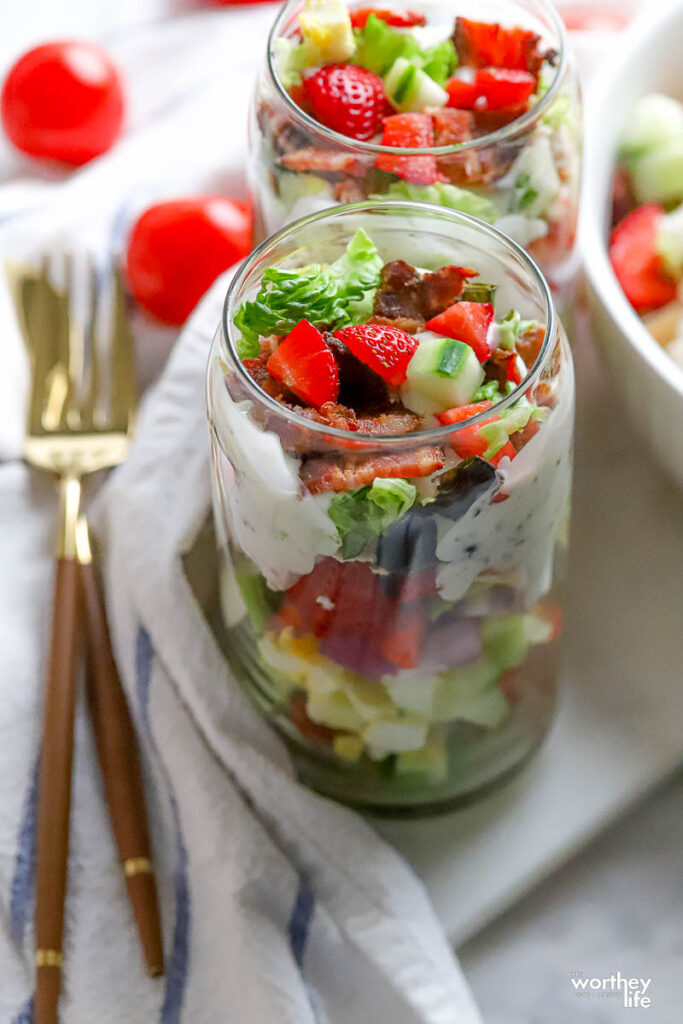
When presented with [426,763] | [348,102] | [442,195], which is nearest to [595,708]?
[426,763]

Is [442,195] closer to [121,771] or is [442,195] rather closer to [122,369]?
[122,369]

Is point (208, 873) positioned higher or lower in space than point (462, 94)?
lower

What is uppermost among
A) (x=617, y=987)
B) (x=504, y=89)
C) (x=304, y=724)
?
(x=504, y=89)

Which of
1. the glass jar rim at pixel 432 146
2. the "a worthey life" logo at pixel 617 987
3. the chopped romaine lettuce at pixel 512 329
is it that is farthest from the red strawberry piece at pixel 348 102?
the "a worthey life" logo at pixel 617 987

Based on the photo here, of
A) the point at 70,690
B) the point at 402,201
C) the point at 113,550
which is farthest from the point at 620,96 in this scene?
the point at 70,690

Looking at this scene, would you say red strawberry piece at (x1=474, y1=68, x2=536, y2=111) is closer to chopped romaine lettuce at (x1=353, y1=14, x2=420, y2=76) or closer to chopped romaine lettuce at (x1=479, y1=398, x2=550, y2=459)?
chopped romaine lettuce at (x1=353, y1=14, x2=420, y2=76)

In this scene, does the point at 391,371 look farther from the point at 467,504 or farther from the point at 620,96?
the point at 620,96
